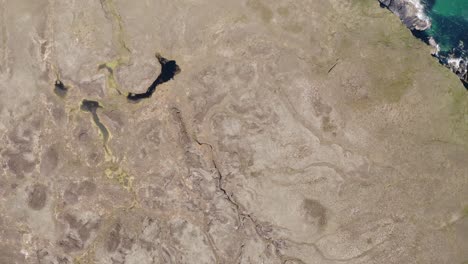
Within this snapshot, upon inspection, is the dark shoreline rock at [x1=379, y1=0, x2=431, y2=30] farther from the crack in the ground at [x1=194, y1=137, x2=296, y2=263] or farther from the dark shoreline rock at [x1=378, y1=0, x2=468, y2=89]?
the crack in the ground at [x1=194, y1=137, x2=296, y2=263]

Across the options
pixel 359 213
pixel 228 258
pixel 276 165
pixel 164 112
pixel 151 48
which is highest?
pixel 151 48

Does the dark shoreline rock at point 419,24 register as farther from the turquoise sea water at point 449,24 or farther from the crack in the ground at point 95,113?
the crack in the ground at point 95,113

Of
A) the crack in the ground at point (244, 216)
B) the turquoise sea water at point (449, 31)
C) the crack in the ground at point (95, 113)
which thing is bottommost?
the crack in the ground at point (244, 216)

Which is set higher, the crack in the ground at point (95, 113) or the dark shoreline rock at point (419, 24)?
the dark shoreline rock at point (419, 24)

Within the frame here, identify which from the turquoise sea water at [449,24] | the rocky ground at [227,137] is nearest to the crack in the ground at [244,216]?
the rocky ground at [227,137]

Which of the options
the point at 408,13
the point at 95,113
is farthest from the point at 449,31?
the point at 95,113

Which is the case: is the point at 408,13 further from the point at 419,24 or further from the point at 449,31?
the point at 449,31

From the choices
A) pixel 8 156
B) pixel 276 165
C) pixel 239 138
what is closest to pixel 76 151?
pixel 8 156

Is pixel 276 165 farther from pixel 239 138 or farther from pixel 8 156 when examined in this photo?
pixel 8 156

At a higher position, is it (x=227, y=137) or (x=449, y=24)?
(x=449, y=24)
